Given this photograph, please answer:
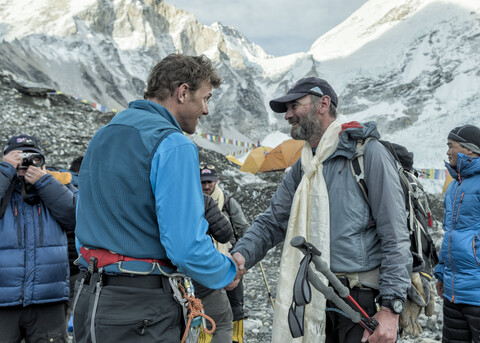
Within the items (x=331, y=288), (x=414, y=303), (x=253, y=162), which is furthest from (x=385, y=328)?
(x=253, y=162)

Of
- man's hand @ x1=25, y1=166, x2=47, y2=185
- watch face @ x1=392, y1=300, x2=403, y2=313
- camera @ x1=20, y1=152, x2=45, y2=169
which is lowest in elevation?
watch face @ x1=392, y1=300, x2=403, y2=313

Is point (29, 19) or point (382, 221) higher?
point (29, 19)

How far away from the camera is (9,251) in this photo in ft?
11.5

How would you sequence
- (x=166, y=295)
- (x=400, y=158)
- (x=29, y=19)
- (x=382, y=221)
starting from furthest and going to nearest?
1. (x=29, y=19)
2. (x=400, y=158)
3. (x=382, y=221)
4. (x=166, y=295)

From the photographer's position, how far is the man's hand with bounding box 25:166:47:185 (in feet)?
11.8

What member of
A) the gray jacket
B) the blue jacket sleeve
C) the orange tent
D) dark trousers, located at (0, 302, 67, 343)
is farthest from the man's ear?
the orange tent

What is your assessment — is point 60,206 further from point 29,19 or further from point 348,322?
point 29,19

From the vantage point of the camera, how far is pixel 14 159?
3.68 meters

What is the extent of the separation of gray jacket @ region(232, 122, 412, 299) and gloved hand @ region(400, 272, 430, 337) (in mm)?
192

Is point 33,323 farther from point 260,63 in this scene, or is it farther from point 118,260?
point 260,63

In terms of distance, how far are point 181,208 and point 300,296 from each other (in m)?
0.90

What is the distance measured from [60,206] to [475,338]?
4.13 meters

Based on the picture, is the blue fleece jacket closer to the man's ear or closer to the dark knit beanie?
the man's ear

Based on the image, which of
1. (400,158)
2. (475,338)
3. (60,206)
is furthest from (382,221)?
(60,206)
